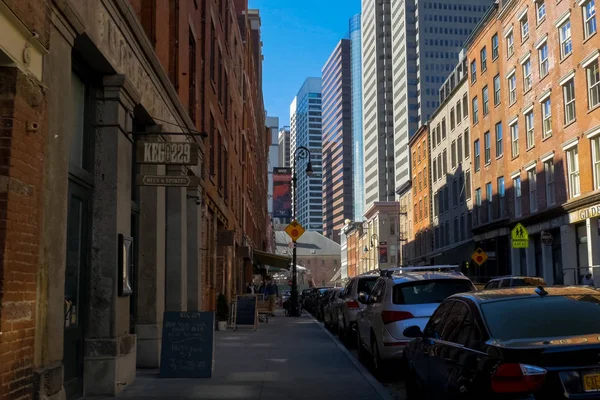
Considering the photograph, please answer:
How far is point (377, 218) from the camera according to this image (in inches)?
4257

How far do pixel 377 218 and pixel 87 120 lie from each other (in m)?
99.8

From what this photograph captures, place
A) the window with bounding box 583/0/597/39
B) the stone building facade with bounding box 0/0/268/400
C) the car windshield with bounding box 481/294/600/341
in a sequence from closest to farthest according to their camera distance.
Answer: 1. the car windshield with bounding box 481/294/600/341
2. the stone building facade with bounding box 0/0/268/400
3. the window with bounding box 583/0/597/39

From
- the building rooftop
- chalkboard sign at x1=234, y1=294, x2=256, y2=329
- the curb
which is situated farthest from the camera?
the building rooftop

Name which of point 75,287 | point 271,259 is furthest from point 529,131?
point 75,287

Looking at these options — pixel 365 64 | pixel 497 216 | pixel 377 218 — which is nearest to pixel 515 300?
pixel 497 216

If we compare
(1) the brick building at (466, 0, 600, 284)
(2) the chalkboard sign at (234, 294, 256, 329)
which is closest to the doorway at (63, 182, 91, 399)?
(2) the chalkboard sign at (234, 294, 256, 329)

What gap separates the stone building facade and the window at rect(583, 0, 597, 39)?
2110cm

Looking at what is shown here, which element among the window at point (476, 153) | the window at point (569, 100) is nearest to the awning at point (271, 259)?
the window at point (476, 153)

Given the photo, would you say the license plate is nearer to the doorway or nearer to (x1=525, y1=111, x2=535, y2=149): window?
the doorway

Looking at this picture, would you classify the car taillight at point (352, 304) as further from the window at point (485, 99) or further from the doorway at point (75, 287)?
the window at point (485, 99)

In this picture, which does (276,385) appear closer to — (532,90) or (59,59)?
(59,59)

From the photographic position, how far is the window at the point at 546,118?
35062mm

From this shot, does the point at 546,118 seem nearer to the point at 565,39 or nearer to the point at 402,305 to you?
the point at 565,39

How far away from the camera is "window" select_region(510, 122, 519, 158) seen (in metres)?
40.2
